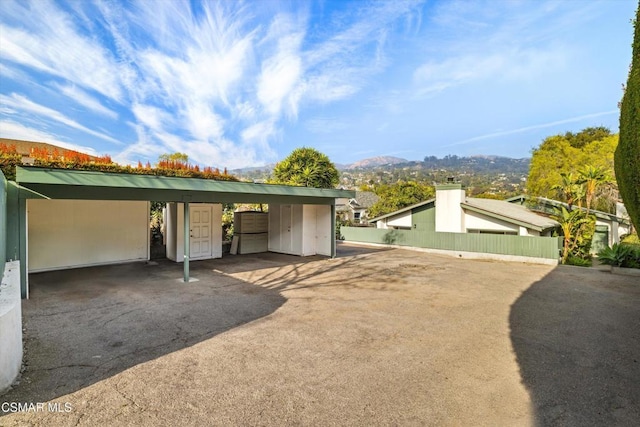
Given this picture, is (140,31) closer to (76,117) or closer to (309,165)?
(76,117)

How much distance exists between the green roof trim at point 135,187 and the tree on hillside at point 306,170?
1165 centimetres

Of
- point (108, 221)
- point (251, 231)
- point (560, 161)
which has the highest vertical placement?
point (560, 161)

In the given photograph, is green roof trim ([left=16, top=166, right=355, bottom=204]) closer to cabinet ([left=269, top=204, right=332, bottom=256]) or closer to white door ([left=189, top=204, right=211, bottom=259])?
cabinet ([left=269, top=204, right=332, bottom=256])

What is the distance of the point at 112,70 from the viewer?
16375 mm

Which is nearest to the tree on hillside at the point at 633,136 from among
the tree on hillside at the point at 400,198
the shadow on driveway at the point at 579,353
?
the shadow on driveway at the point at 579,353

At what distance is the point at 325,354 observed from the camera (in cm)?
404

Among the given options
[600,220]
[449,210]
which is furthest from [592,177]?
[600,220]

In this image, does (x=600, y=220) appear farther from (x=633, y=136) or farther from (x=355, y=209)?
(x=355, y=209)

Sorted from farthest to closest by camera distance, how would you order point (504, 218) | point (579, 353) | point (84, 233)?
1. point (504, 218)
2. point (84, 233)
3. point (579, 353)

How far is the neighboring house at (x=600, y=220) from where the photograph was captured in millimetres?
14750

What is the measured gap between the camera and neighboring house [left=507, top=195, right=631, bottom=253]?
Result: 1475 centimetres

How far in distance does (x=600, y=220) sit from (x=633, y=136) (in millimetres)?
18011

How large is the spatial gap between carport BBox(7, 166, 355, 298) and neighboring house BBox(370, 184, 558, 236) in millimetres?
8779

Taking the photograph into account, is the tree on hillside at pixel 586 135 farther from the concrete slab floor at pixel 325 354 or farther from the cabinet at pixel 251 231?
the cabinet at pixel 251 231
